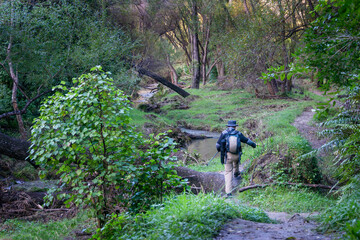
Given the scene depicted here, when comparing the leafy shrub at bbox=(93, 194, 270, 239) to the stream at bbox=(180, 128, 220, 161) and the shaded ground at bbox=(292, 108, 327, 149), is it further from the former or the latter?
the stream at bbox=(180, 128, 220, 161)

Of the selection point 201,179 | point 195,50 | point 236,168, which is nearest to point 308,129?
point 236,168

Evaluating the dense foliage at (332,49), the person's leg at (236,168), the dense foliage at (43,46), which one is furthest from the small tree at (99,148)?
the dense foliage at (43,46)

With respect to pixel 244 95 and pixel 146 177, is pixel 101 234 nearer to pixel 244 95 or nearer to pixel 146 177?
pixel 146 177

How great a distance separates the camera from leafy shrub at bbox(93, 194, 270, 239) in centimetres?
414

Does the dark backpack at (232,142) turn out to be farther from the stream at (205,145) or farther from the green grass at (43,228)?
the stream at (205,145)

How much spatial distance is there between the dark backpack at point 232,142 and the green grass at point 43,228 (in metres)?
4.02

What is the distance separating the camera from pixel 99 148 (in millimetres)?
5695

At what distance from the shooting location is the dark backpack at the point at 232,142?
8641 mm

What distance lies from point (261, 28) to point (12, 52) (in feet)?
49.6

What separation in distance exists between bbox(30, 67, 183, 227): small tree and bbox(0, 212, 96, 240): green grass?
64.2 inches

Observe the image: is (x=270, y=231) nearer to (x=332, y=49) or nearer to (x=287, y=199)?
(x=332, y=49)

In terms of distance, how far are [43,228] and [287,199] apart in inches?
232

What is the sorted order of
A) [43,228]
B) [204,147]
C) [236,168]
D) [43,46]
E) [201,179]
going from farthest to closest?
[204,147] < [43,46] < [236,168] < [201,179] < [43,228]

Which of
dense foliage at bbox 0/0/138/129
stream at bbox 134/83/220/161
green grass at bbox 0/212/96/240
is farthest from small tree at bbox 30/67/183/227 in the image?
stream at bbox 134/83/220/161
